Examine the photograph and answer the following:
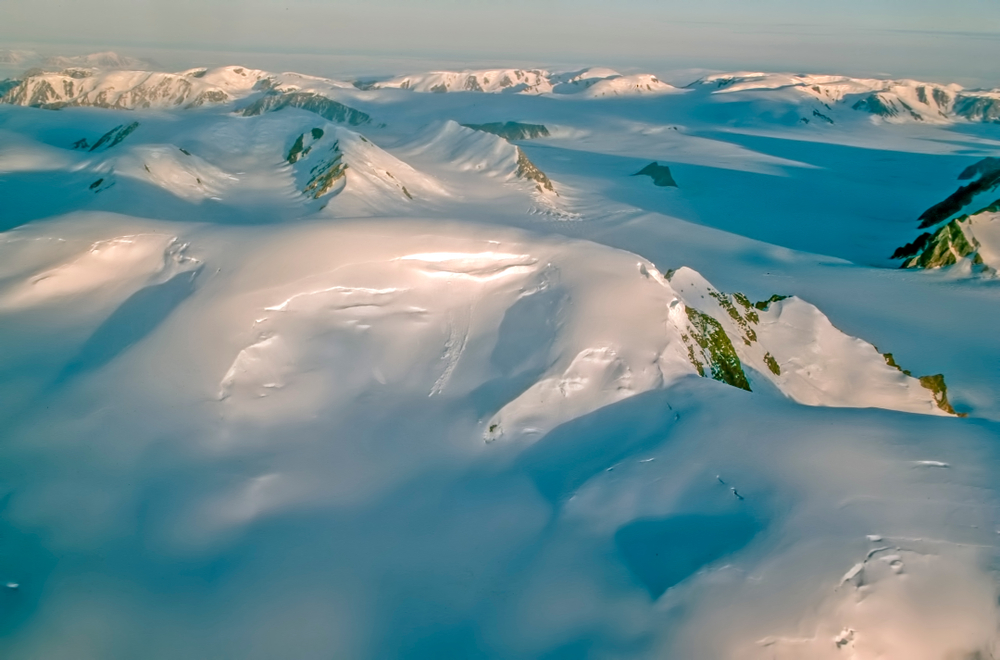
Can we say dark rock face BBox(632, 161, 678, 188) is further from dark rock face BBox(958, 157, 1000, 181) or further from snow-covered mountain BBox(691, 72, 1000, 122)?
snow-covered mountain BBox(691, 72, 1000, 122)

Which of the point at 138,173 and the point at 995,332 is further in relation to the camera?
the point at 138,173

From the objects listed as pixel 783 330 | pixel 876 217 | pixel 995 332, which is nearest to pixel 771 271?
pixel 995 332

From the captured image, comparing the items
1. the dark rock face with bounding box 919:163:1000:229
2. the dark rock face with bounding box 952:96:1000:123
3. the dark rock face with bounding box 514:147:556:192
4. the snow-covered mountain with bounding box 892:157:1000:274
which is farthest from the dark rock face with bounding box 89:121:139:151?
the dark rock face with bounding box 952:96:1000:123

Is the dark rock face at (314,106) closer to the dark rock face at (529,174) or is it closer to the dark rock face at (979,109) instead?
the dark rock face at (529,174)

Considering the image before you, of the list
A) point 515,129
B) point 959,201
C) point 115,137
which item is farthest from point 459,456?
point 515,129

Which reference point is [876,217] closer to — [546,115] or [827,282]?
[827,282]

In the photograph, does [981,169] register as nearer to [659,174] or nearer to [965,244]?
[659,174]
